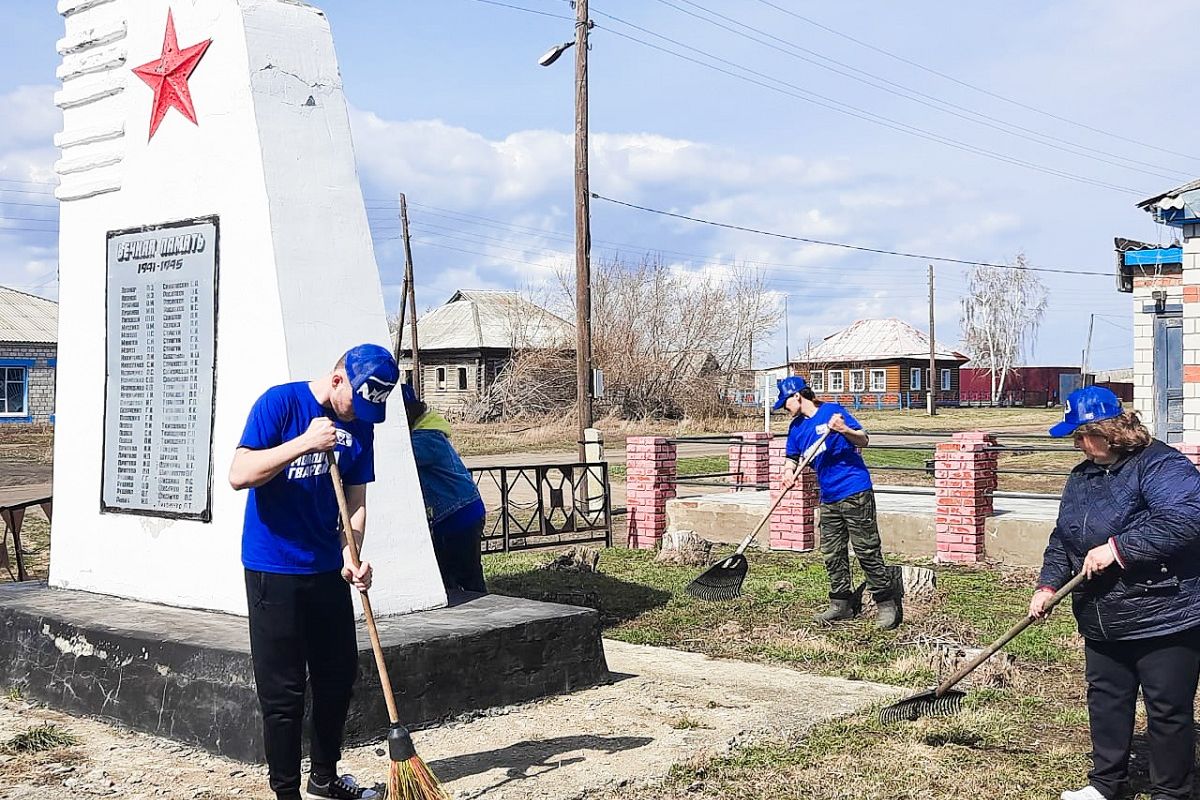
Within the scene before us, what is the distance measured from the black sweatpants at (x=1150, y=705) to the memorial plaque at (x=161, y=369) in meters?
4.07

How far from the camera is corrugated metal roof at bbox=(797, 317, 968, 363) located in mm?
64625

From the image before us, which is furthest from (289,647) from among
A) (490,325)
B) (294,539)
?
(490,325)

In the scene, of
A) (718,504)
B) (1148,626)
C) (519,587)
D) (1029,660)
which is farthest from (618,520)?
(1148,626)

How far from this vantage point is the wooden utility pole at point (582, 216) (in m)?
17.5

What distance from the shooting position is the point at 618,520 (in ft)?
49.0

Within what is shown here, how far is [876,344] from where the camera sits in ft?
220

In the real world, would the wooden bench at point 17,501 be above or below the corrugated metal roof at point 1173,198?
below

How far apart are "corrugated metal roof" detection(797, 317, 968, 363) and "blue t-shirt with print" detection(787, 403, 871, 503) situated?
54813mm

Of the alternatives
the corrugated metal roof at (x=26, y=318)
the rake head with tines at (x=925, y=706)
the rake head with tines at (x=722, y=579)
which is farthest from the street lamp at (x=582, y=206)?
the corrugated metal roof at (x=26, y=318)

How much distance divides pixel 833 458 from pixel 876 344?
6141 cm

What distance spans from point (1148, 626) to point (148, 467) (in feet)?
15.5

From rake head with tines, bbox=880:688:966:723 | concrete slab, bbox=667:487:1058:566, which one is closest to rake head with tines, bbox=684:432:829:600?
rake head with tines, bbox=880:688:966:723

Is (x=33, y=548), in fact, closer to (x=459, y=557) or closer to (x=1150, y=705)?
(x=459, y=557)

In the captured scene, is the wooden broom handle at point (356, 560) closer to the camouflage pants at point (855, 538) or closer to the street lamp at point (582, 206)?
the camouflage pants at point (855, 538)
